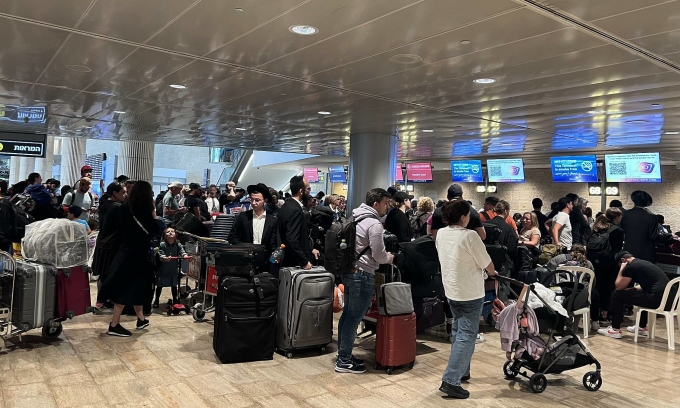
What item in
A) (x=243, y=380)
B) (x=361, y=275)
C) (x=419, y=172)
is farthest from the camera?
(x=419, y=172)

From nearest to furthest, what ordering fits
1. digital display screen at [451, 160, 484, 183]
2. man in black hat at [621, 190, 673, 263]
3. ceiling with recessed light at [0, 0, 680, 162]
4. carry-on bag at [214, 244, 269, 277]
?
1. ceiling with recessed light at [0, 0, 680, 162]
2. carry-on bag at [214, 244, 269, 277]
3. man in black hat at [621, 190, 673, 263]
4. digital display screen at [451, 160, 484, 183]

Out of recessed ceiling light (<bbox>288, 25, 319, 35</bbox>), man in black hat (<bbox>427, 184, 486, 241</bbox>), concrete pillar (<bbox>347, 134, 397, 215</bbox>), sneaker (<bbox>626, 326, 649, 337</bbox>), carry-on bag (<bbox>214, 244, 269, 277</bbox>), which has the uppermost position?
recessed ceiling light (<bbox>288, 25, 319, 35</bbox>)

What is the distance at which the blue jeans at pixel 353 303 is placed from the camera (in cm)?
477

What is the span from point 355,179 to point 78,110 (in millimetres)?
5901

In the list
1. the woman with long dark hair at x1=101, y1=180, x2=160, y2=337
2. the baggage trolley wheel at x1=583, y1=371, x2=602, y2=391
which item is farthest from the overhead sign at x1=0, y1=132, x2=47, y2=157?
the baggage trolley wheel at x1=583, y1=371, x2=602, y2=391

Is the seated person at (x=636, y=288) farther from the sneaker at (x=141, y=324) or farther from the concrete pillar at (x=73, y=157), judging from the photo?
the concrete pillar at (x=73, y=157)

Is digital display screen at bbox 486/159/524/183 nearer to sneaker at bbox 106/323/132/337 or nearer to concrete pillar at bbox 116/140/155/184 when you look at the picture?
concrete pillar at bbox 116/140/155/184

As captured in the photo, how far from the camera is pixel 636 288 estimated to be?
676 centimetres

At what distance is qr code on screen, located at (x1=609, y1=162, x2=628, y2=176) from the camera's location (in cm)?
1312

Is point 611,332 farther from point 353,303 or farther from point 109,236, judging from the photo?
point 109,236

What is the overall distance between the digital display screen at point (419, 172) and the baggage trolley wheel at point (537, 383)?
1410cm

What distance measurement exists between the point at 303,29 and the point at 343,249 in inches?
82.3

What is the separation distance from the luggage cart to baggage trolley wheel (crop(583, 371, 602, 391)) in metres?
3.82

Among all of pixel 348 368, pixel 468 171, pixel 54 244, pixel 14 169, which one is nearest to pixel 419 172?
pixel 468 171
